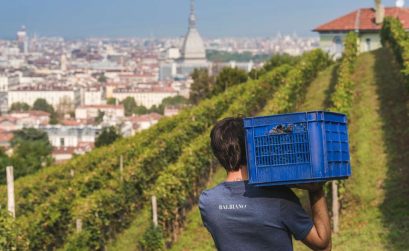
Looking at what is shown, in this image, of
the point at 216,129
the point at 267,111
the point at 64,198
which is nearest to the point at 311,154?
the point at 216,129

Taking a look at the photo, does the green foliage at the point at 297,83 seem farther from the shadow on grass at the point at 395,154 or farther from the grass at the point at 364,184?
the shadow on grass at the point at 395,154

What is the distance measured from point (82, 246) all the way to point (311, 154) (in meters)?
9.59

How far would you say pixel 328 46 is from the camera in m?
49.8

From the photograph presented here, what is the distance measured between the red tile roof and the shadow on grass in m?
18.6

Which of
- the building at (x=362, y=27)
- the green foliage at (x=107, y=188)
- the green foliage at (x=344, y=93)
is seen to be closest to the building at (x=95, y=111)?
the building at (x=362, y=27)

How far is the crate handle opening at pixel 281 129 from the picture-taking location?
370 centimetres

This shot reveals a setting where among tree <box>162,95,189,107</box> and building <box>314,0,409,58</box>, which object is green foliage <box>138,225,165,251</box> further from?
tree <box>162,95,189,107</box>

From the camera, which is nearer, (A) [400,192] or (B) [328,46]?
(A) [400,192]

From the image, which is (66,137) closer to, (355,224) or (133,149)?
(133,149)

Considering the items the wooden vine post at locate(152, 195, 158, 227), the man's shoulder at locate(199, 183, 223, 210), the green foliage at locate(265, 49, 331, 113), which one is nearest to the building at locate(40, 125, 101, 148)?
the green foliage at locate(265, 49, 331, 113)

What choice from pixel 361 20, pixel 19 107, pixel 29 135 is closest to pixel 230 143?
pixel 361 20

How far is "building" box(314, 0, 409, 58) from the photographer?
4497 centimetres

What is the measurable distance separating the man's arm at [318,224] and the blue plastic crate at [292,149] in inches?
3.1

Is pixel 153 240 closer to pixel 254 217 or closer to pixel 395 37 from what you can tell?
pixel 254 217
